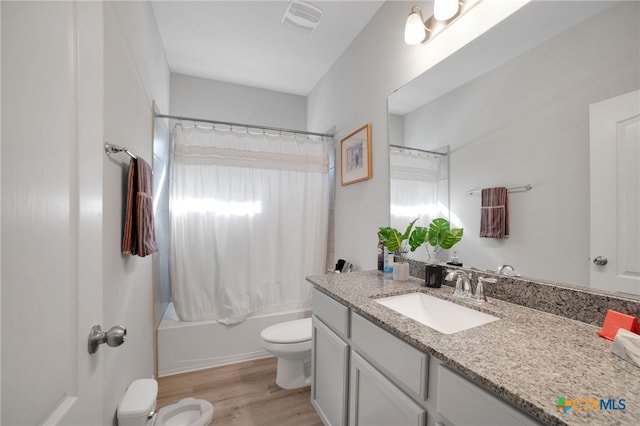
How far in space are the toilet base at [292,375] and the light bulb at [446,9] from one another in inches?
90.1

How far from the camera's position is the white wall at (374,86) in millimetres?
1338

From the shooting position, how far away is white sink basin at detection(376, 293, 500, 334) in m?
1.03

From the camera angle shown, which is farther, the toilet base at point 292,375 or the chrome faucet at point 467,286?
the toilet base at point 292,375

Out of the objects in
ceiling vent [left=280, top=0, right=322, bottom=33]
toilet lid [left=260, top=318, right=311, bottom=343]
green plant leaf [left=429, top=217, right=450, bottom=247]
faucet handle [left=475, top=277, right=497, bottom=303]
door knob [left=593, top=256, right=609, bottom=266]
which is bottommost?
toilet lid [left=260, top=318, right=311, bottom=343]

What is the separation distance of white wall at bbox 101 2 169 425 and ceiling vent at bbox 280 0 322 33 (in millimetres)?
951

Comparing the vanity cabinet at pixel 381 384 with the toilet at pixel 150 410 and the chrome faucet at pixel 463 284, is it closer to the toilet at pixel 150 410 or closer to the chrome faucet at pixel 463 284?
the chrome faucet at pixel 463 284

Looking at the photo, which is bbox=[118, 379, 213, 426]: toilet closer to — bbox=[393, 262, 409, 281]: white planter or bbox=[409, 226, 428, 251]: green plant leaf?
bbox=[393, 262, 409, 281]: white planter

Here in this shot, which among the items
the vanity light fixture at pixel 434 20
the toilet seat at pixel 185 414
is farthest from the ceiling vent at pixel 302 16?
the toilet seat at pixel 185 414

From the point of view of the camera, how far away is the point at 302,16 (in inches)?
77.7

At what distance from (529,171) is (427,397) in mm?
900

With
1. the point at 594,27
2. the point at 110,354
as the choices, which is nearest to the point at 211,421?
the point at 110,354

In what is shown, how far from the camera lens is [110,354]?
107 cm

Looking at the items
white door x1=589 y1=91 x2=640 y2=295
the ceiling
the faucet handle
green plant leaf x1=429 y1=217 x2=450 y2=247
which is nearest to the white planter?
green plant leaf x1=429 y1=217 x2=450 y2=247

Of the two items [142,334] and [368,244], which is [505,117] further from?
[142,334]
